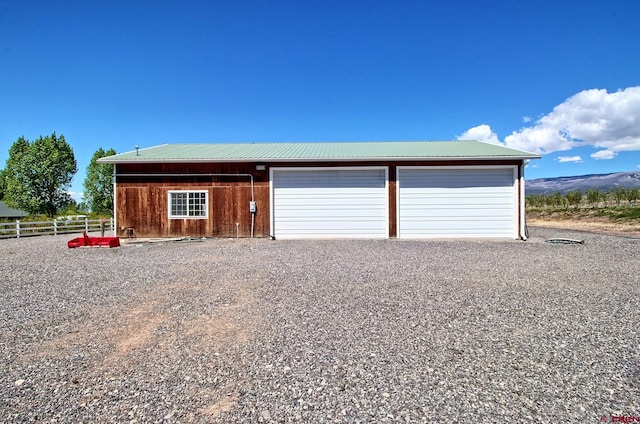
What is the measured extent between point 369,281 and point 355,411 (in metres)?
3.63

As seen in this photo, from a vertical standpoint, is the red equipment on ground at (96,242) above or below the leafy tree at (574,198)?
below

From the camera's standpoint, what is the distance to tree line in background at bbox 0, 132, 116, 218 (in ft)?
109

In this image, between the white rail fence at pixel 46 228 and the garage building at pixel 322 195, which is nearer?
the garage building at pixel 322 195

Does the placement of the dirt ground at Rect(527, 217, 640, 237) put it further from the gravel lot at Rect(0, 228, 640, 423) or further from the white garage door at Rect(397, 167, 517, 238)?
the gravel lot at Rect(0, 228, 640, 423)

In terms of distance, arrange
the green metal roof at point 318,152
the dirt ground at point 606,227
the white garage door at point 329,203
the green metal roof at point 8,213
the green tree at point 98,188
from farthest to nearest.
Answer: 1. the green metal roof at point 8,213
2. the green tree at point 98,188
3. the dirt ground at point 606,227
4. the white garage door at point 329,203
5. the green metal roof at point 318,152

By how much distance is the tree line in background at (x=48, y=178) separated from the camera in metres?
33.2

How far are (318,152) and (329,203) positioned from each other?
2.44 metres

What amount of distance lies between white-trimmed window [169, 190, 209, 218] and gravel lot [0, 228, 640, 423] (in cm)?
587

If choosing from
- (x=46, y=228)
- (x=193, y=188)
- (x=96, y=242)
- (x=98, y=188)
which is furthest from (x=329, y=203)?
(x=98, y=188)

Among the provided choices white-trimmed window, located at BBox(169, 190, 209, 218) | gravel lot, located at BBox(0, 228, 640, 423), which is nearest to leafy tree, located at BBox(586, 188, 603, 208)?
gravel lot, located at BBox(0, 228, 640, 423)

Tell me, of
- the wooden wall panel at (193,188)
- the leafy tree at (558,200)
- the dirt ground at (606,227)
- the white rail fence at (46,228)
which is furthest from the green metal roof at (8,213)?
the leafy tree at (558,200)

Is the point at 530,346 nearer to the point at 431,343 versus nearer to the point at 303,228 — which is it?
the point at 431,343

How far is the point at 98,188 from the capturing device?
33344 millimetres

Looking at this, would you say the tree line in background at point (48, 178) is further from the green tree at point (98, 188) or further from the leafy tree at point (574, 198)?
the leafy tree at point (574, 198)
